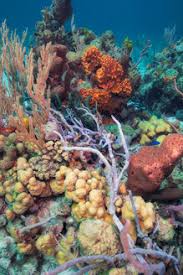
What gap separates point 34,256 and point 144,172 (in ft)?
5.82

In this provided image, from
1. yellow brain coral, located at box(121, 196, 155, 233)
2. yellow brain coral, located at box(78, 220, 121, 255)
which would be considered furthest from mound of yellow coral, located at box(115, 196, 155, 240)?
yellow brain coral, located at box(78, 220, 121, 255)

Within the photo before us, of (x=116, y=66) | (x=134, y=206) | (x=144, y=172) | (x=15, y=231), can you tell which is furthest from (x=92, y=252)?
(x=116, y=66)

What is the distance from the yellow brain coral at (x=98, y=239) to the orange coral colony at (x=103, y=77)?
2471 millimetres

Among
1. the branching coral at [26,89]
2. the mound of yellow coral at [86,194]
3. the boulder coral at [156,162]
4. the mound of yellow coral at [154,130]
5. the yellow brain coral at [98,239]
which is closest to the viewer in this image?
the yellow brain coral at [98,239]

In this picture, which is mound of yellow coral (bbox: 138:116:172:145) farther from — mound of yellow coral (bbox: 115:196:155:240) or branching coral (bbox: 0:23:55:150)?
mound of yellow coral (bbox: 115:196:155:240)

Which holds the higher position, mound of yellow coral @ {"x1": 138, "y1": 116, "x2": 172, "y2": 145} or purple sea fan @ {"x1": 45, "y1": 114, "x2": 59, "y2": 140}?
purple sea fan @ {"x1": 45, "y1": 114, "x2": 59, "y2": 140}

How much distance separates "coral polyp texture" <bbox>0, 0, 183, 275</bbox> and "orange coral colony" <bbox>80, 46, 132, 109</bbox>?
0.06ft

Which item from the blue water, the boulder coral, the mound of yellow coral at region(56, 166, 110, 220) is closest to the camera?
the boulder coral

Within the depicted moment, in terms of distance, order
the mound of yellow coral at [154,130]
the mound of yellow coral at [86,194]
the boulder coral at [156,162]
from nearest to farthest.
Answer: the boulder coral at [156,162]
the mound of yellow coral at [86,194]
the mound of yellow coral at [154,130]

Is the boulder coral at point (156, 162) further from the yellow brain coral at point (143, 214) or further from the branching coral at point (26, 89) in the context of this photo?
the branching coral at point (26, 89)

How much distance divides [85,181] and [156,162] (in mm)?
831

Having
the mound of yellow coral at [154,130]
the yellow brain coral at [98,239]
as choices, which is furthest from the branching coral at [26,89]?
the mound of yellow coral at [154,130]

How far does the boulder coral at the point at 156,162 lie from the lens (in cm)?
240

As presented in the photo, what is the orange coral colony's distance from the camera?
432cm
